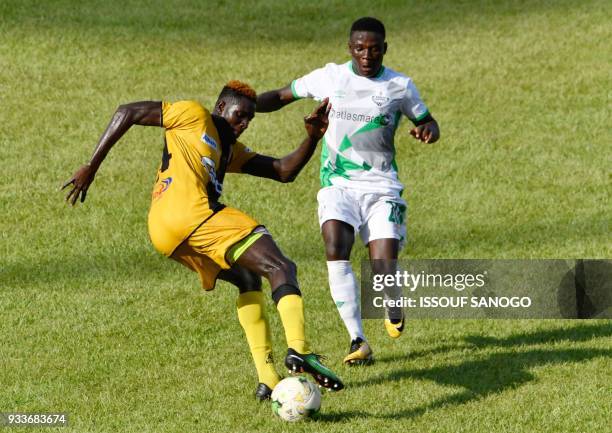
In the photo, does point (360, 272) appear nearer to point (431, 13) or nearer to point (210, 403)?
point (210, 403)

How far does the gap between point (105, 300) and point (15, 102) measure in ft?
21.9

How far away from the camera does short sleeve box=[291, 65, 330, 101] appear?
1087 centimetres

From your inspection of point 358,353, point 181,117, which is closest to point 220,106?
point 181,117

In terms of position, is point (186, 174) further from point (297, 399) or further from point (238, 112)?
point (297, 399)

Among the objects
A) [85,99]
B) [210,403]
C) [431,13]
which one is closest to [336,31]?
[431,13]

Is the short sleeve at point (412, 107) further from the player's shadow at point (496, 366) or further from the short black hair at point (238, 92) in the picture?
the player's shadow at point (496, 366)

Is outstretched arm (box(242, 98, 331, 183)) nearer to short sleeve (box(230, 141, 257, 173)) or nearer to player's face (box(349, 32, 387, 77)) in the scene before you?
short sleeve (box(230, 141, 257, 173))

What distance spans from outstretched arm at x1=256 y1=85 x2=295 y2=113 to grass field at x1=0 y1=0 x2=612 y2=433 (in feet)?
7.09

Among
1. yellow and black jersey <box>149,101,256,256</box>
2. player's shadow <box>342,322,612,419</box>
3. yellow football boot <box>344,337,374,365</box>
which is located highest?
yellow and black jersey <box>149,101,256,256</box>

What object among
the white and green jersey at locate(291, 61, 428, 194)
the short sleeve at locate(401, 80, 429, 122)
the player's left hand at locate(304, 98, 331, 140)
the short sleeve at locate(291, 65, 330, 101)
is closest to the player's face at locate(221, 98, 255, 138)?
the player's left hand at locate(304, 98, 331, 140)

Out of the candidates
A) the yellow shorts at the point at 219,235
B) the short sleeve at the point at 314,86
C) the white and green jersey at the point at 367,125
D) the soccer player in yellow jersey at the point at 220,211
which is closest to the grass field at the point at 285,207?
the soccer player in yellow jersey at the point at 220,211

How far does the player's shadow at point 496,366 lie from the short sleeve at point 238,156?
6.53 feet

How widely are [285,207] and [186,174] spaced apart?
20.9 feet

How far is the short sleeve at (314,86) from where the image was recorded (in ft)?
35.7
